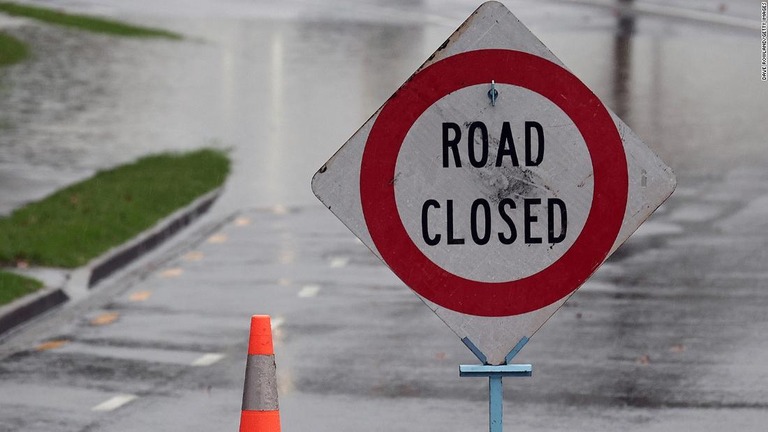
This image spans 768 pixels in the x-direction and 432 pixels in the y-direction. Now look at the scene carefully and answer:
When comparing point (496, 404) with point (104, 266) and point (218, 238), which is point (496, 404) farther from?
point (218, 238)

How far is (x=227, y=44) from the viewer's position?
106 ft

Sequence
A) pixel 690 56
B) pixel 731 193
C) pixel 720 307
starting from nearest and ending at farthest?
pixel 720 307 → pixel 731 193 → pixel 690 56

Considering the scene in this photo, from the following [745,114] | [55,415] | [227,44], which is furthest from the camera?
[227,44]

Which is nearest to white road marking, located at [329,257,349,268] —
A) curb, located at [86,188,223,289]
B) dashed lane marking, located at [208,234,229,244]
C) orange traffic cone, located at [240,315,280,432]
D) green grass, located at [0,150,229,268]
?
dashed lane marking, located at [208,234,229,244]

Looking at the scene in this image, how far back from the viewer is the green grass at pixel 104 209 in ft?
47.3

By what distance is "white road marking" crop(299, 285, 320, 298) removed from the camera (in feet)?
43.2

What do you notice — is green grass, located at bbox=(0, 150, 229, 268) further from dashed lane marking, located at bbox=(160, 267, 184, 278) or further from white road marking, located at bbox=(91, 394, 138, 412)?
white road marking, located at bbox=(91, 394, 138, 412)

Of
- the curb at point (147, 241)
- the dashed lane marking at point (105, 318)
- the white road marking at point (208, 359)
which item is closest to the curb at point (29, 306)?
the dashed lane marking at point (105, 318)

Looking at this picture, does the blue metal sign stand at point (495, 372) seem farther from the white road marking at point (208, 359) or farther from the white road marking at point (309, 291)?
the white road marking at point (309, 291)

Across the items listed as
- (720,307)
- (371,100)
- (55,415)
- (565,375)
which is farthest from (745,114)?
(55,415)

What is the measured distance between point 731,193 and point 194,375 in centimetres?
837

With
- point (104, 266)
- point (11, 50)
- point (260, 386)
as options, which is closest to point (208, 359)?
point (104, 266)

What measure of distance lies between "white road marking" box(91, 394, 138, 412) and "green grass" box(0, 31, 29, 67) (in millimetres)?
19161

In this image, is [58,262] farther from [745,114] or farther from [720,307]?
[745,114]
